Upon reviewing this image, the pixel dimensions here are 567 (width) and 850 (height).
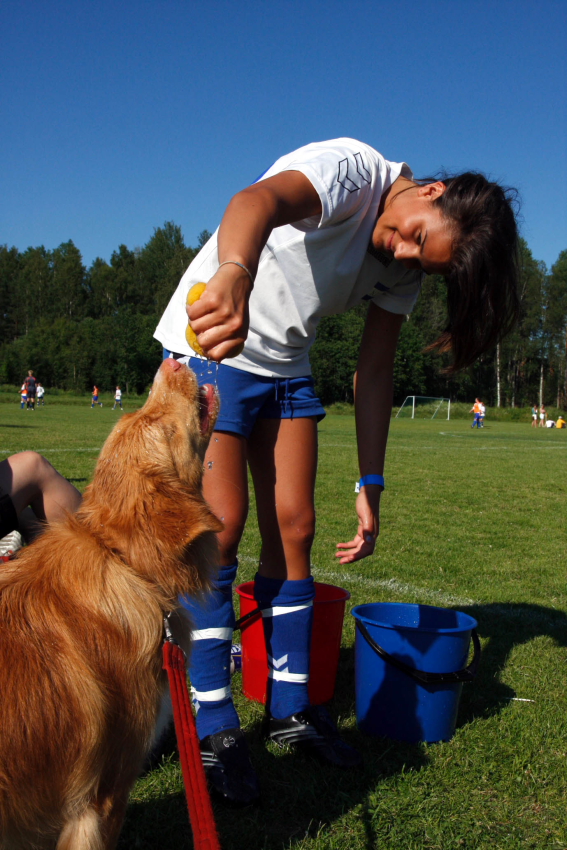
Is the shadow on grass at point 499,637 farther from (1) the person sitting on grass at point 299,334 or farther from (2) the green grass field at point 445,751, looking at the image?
(1) the person sitting on grass at point 299,334

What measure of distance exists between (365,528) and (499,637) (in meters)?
1.98

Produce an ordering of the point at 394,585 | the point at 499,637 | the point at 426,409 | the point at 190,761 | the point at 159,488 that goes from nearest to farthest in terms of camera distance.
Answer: the point at 190,761 < the point at 159,488 < the point at 499,637 < the point at 394,585 < the point at 426,409

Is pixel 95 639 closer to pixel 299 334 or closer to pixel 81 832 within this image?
pixel 81 832

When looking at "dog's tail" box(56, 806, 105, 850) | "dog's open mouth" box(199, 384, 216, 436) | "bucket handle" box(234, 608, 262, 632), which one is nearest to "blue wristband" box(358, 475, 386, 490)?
"bucket handle" box(234, 608, 262, 632)

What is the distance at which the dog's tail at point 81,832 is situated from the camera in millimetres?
1934

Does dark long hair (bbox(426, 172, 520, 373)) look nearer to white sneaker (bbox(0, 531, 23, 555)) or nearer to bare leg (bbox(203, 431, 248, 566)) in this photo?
bare leg (bbox(203, 431, 248, 566))

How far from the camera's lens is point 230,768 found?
8.89 ft

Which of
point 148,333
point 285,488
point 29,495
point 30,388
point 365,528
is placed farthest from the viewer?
point 148,333

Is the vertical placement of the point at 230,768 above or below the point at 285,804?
above

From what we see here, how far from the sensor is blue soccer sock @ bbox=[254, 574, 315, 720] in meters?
3.12

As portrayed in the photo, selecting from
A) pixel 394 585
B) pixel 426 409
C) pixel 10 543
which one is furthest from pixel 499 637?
pixel 426 409

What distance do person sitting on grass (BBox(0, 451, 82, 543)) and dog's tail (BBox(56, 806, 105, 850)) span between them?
56.5 inches

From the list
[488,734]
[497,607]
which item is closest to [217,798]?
[488,734]

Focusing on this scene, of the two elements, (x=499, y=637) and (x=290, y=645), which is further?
(x=499, y=637)
